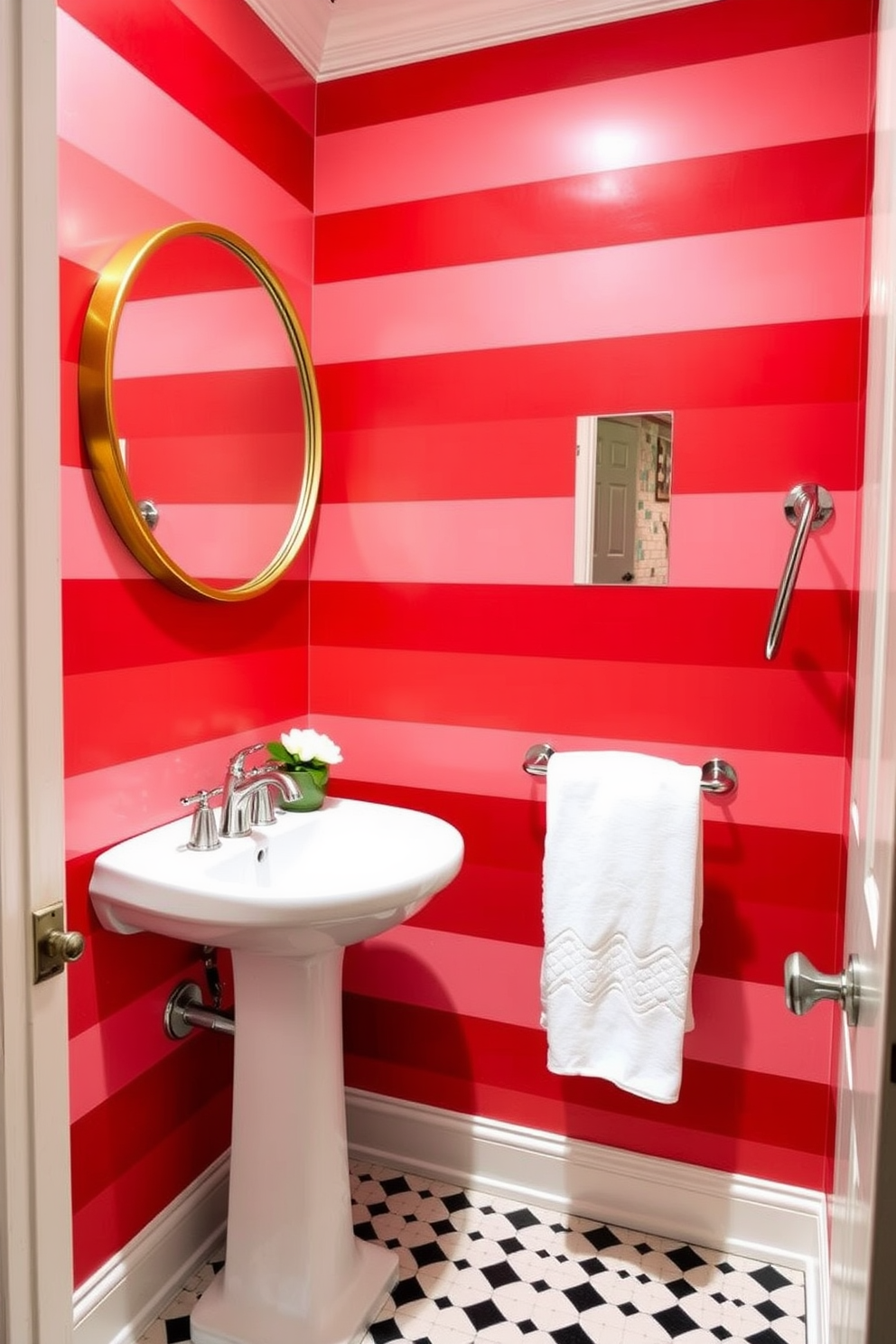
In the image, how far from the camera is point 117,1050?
1.55 metres

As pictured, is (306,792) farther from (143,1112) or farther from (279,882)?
(143,1112)

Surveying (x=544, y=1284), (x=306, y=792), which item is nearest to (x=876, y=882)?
(x=306, y=792)

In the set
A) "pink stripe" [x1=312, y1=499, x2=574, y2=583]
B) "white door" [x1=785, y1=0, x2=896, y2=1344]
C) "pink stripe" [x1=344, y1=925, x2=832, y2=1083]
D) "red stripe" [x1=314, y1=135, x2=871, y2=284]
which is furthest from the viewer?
"pink stripe" [x1=312, y1=499, x2=574, y2=583]

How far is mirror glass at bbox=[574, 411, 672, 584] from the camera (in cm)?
176

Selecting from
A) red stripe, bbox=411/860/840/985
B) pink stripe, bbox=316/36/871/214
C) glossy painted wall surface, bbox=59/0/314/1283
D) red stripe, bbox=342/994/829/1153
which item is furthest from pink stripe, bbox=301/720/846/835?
pink stripe, bbox=316/36/871/214

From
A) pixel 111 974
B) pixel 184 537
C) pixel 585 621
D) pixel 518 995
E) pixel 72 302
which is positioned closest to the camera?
pixel 72 302

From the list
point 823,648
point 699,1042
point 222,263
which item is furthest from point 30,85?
point 699,1042

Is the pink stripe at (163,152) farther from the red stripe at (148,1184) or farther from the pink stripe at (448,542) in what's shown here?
the red stripe at (148,1184)

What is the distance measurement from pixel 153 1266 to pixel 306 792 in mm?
845

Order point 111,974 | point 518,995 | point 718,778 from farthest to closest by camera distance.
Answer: point 518,995, point 718,778, point 111,974

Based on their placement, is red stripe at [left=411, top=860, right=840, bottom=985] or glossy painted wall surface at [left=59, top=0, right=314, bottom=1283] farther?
red stripe at [left=411, top=860, right=840, bottom=985]

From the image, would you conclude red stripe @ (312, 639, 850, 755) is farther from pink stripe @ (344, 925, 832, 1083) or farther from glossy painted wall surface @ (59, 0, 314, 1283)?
pink stripe @ (344, 925, 832, 1083)

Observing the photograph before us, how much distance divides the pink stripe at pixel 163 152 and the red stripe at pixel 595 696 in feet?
2.81

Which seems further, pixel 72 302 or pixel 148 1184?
pixel 148 1184
